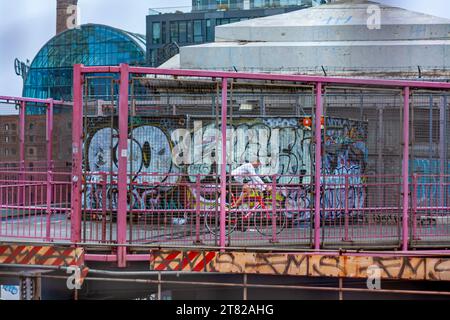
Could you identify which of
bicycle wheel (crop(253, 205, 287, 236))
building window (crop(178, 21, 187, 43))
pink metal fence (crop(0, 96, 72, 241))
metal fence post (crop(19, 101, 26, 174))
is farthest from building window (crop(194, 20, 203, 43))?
bicycle wheel (crop(253, 205, 287, 236))

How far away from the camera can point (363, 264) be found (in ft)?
29.6

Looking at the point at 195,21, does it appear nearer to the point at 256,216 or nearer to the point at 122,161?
the point at 256,216

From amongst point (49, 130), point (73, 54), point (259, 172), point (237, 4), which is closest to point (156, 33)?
point (73, 54)

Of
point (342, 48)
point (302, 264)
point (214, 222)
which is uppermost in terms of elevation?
point (342, 48)

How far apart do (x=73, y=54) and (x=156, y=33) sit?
7763mm

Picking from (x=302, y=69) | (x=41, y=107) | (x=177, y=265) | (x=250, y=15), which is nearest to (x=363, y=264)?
(x=177, y=265)

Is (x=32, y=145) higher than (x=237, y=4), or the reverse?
(x=237, y=4)

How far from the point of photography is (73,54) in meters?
59.3

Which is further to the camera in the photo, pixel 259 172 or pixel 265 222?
pixel 259 172

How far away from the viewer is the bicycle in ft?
35.3

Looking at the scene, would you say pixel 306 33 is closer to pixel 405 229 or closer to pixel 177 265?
pixel 405 229

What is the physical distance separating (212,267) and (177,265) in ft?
1.63

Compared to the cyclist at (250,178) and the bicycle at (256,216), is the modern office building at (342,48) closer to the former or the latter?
the cyclist at (250,178)

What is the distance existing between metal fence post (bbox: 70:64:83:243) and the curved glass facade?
48923mm
